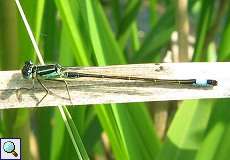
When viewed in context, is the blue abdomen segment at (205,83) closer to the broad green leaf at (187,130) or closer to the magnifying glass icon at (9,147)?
the broad green leaf at (187,130)

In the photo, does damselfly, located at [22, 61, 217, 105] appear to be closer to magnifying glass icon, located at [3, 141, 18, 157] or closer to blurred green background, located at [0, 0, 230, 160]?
blurred green background, located at [0, 0, 230, 160]

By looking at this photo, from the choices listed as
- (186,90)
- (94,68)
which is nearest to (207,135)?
(186,90)

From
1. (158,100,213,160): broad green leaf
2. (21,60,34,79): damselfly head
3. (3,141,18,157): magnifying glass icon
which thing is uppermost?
(21,60,34,79): damselfly head

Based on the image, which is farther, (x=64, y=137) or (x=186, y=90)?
(x=64, y=137)

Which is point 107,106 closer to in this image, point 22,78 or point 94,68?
point 94,68

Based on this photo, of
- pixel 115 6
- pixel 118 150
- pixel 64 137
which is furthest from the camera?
pixel 115 6

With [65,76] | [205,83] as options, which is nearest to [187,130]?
[205,83]

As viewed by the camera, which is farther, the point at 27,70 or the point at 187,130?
the point at 187,130

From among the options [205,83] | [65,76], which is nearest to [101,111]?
[65,76]

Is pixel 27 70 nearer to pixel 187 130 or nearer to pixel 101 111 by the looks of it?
pixel 101 111

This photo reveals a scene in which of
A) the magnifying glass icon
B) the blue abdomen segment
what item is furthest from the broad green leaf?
the magnifying glass icon

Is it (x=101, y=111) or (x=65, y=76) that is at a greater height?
(x=65, y=76)
